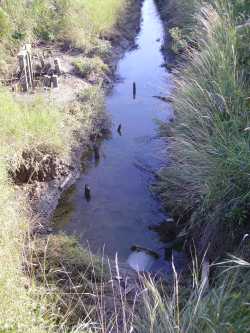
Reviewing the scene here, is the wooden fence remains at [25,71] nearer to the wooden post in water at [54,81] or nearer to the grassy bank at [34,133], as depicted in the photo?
the wooden post in water at [54,81]

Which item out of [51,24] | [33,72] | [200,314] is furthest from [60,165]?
[51,24]

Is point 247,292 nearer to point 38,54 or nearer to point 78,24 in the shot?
point 38,54

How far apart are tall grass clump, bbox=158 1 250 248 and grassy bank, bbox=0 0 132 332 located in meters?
1.42

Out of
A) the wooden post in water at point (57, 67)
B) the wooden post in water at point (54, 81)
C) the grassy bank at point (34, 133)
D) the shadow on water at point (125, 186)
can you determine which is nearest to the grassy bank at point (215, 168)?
the shadow on water at point (125, 186)

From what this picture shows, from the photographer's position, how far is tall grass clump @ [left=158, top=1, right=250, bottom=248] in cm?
445

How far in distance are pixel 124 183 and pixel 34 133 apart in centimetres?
144

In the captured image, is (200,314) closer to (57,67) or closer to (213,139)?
(213,139)

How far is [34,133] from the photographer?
6203mm

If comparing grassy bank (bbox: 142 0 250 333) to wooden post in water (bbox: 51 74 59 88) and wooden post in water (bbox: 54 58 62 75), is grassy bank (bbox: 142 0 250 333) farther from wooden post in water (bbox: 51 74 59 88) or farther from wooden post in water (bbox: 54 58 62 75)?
wooden post in water (bbox: 54 58 62 75)

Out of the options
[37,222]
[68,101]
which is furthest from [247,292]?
[68,101]

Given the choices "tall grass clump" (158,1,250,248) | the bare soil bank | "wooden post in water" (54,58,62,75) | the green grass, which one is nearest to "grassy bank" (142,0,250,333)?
"tall grass clump" (158,1,250,248)

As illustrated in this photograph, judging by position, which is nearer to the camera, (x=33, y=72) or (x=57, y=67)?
(x=33, y=72)

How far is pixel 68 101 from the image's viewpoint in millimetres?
7996

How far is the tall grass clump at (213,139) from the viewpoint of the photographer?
4.45 metres
